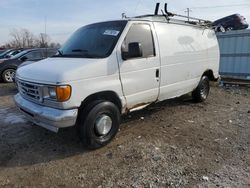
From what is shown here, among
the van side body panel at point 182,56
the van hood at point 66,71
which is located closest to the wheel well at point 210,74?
the van side body panel at point 182,56

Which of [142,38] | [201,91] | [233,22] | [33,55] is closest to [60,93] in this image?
[142,38]

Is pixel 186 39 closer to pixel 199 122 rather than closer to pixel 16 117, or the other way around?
pixel 199 122

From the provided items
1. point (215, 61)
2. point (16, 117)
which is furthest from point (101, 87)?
point (215, 61)

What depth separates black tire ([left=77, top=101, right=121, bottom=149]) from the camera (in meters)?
3.98

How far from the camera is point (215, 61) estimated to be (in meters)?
7.29

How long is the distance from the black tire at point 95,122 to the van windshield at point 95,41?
2.90ft

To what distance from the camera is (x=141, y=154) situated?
13.2 feet

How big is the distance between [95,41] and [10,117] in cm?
311

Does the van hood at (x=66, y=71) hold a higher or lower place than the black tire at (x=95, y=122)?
higher

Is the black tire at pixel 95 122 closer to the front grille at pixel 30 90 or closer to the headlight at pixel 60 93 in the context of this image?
the headlight at pixel 60 93

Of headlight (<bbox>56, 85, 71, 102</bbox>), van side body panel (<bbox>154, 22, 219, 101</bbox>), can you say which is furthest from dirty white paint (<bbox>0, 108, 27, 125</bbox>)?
van side body panel (<bbox>154, 22, 219, 101</bbox>)

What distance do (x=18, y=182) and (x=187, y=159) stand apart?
251 centimetres

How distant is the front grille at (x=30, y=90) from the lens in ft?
12.9

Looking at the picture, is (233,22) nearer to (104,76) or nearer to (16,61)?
(16,61)
